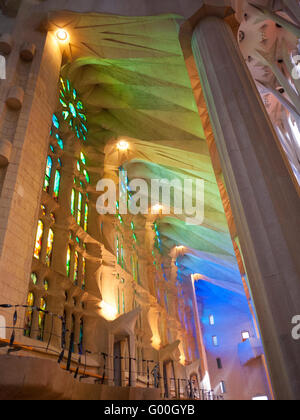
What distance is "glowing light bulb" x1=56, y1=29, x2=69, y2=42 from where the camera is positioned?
1321cm

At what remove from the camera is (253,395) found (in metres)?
29.3

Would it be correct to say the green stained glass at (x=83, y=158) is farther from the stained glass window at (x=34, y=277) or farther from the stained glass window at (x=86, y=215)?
the stained glass window at (x=34, y=277)

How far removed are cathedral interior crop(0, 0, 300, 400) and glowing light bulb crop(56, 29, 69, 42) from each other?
0.27 ft

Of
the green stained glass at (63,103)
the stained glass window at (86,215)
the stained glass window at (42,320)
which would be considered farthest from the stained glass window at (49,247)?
the green stained glass at (63,103)

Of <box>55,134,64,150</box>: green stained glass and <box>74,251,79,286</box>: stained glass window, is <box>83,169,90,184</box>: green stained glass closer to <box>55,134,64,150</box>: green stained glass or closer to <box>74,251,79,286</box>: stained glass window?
<box>55,134,64,150</box>: green stained glass

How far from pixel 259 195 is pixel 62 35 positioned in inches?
431

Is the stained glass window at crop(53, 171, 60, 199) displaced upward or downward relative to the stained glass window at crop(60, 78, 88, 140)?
downward

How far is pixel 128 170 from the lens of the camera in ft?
74.1

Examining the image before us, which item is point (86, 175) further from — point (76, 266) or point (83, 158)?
point (76, 266)

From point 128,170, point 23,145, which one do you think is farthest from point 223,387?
point 23,145

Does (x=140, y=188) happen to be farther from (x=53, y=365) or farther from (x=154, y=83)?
(x=53, y=365)

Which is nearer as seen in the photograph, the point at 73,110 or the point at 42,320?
the point at 42,320

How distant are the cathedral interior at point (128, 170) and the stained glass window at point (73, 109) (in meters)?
0.12

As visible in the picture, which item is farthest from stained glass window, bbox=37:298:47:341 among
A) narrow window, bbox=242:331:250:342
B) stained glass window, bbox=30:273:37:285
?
narrow window, bbox=242:331:250:342
